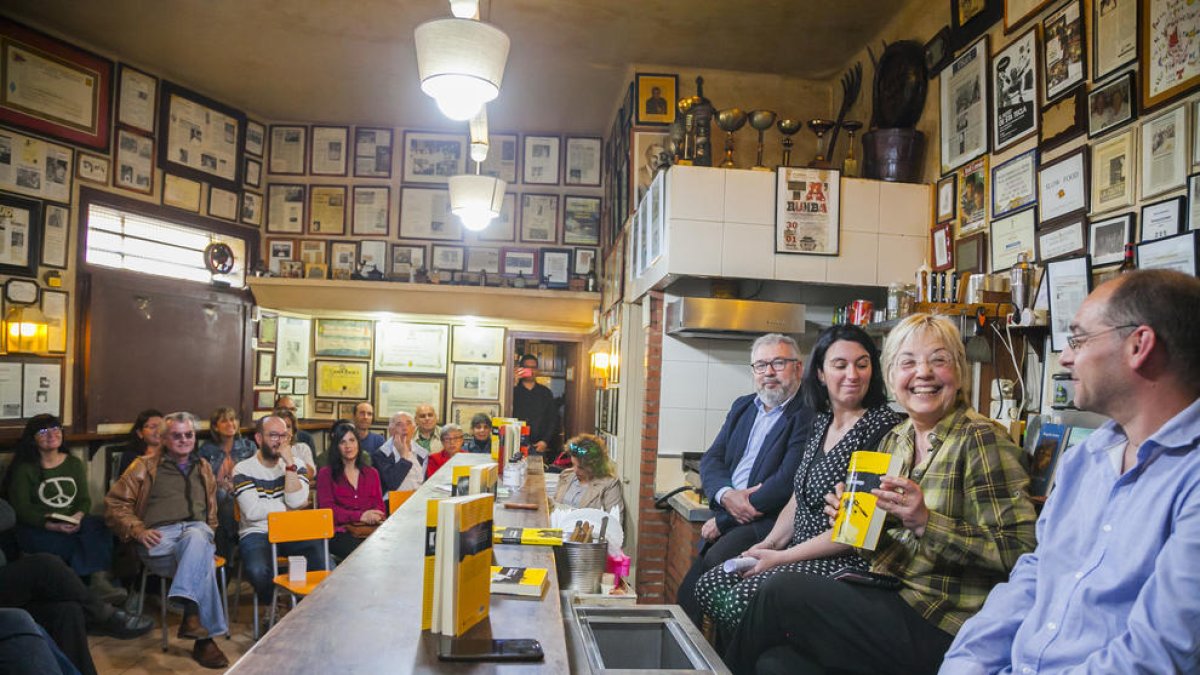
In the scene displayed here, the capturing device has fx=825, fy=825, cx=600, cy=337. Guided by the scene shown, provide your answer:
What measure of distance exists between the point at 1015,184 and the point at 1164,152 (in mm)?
918

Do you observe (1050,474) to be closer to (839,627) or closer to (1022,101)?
(839,627)

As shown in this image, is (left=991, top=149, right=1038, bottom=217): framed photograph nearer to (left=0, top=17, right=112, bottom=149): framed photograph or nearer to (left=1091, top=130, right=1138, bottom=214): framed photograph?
(left=1091, top=130, right=1138, bottom=214): framed photograph

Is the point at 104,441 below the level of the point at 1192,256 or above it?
below

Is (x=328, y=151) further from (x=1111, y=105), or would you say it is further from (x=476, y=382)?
(x=1111, y=105)

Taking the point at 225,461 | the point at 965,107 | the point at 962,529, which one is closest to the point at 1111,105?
the point at 965,107

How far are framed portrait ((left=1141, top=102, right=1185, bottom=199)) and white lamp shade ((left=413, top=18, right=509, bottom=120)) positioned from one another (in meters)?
2.40

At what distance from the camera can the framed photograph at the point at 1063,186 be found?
338cm

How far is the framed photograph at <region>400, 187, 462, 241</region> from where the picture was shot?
8.87 m

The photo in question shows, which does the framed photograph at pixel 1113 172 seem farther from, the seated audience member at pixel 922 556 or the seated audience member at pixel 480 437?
the seated audience member at pixel 480 437

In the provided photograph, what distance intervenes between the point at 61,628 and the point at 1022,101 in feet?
15.8

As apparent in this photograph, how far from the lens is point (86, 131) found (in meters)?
6.72

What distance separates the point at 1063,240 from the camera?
3.46m

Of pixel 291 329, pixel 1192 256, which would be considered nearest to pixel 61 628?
pixel 1192 256

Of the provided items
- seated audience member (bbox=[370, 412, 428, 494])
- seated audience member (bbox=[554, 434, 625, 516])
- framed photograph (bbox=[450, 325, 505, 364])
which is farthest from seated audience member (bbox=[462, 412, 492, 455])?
framed photograph (bbox=[450, 325, 505, 364])
